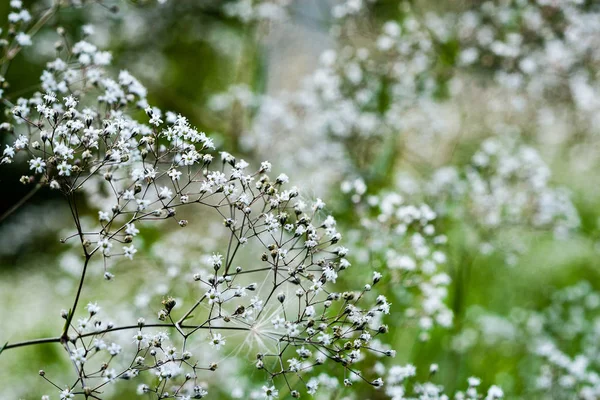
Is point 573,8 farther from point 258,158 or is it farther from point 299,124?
point 258,158

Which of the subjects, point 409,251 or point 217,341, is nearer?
point 217,341

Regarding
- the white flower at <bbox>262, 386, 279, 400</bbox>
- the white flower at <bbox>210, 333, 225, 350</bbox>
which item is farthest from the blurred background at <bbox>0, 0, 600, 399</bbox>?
the white flower at <bbox>210, 333, 225, 350</bbox>

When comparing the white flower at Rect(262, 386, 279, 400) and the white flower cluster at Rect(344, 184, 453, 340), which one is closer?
the white flower at Rect(262, 386, 279, 400)

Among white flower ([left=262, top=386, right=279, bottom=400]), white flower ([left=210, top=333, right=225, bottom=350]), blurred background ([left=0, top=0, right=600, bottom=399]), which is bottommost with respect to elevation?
white flower ([left=262, top=386, right=279, bottom=400])

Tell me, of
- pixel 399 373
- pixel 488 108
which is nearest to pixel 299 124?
pixel 488 108

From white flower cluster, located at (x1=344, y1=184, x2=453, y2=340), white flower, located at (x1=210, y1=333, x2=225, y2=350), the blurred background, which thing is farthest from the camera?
the blurred background

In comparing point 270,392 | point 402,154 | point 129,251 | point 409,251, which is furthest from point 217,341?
point 402,154

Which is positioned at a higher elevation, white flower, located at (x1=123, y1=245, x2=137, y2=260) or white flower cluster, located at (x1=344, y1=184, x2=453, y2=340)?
white flower cluster, located at (x1=344, y1=184, x2=453, y2=340)

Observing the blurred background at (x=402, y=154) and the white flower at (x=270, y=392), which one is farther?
the blurred background at (x=402, y=154)

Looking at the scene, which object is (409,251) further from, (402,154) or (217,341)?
(402,154)

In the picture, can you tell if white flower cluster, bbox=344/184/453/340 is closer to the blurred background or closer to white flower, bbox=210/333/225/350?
the blurred background

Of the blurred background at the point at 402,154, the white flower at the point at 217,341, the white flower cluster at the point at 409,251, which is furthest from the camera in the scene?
the blurred background at the point at 402,154

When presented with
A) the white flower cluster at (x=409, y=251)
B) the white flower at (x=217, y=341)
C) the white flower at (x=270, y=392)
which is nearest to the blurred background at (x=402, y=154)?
the white flower cluster at (x=409, y=251)

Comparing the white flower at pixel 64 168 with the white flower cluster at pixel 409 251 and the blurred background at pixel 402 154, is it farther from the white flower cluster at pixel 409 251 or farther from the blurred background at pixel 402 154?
the white flower cluster at pixel 409 251
